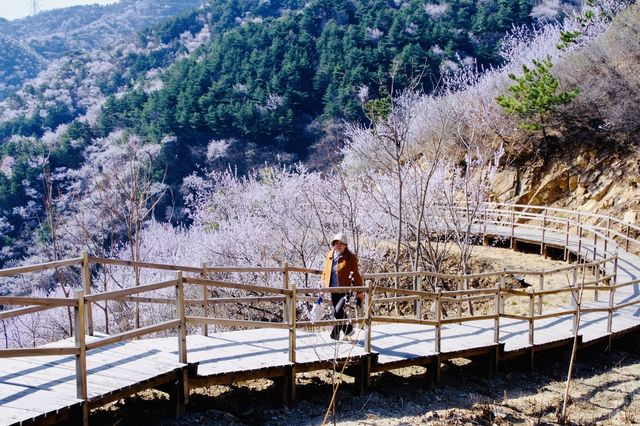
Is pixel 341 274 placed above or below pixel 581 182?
above

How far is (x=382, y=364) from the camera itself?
7117mm

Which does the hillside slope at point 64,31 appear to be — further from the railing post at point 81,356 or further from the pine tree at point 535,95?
the railing post at point 81,356

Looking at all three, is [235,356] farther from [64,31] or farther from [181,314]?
[64,31]

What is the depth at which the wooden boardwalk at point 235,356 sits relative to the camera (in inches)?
192

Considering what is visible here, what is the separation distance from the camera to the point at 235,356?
654 cm

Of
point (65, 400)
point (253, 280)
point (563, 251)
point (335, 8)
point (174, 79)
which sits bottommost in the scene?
point (253, 280)

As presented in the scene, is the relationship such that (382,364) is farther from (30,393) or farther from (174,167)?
(174,167)

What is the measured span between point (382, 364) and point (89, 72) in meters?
63.5

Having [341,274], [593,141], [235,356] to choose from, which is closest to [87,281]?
[235,356]

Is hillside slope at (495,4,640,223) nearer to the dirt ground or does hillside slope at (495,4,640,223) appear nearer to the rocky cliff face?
the rocky cliff face

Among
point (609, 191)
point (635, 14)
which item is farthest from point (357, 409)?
point (635, 14)

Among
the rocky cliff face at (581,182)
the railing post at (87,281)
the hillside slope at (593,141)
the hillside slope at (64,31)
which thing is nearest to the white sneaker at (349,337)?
the railing post at (87,281)

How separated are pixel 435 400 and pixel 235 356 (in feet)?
9.41

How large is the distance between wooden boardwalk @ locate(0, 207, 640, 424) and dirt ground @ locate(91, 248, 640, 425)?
318 millimetres
